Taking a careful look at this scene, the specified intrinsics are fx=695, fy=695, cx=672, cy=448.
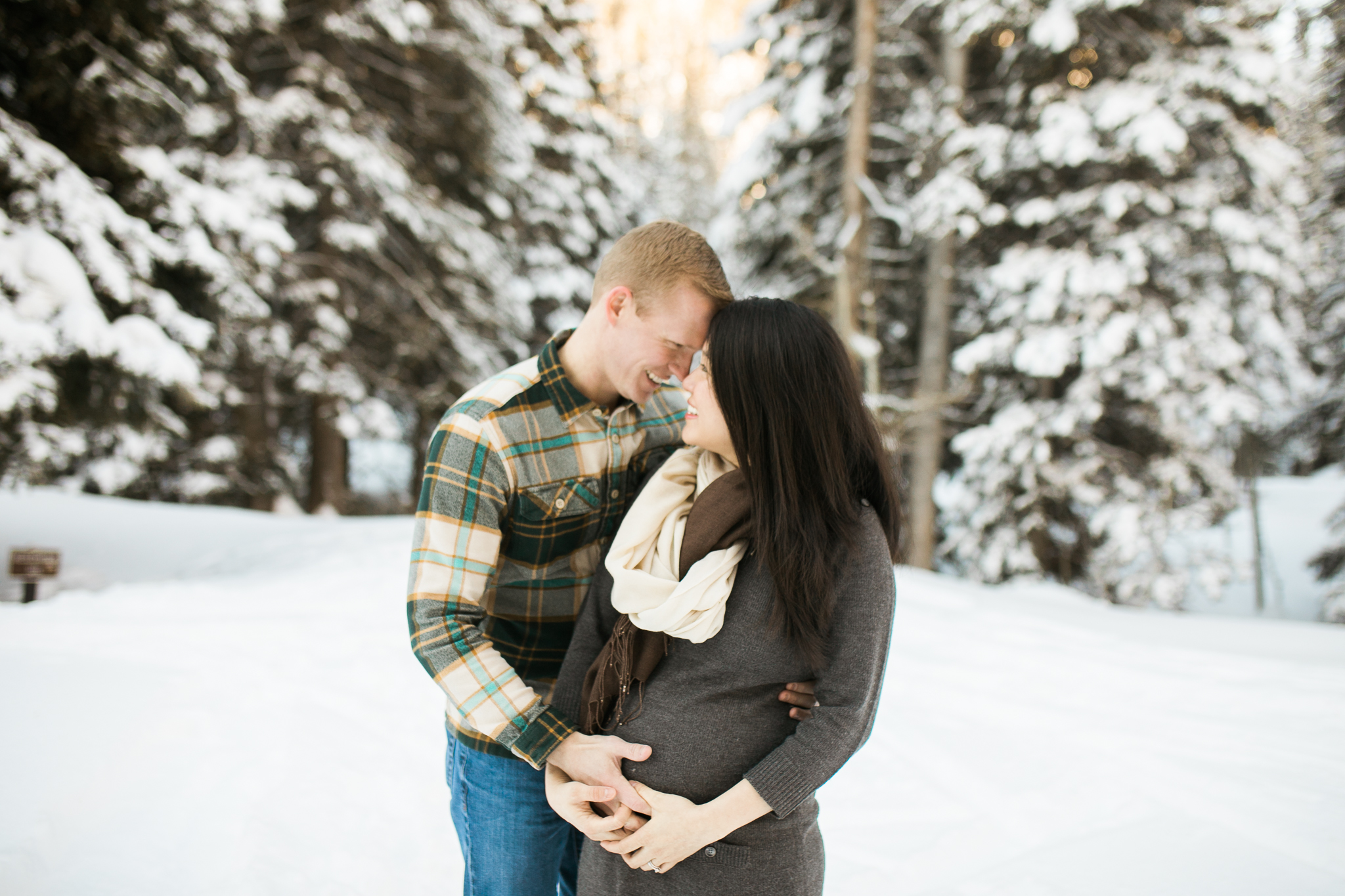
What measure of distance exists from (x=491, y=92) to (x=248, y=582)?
8969 mm

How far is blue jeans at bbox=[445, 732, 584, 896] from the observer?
5.72 feet

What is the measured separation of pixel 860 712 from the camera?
1417 mm

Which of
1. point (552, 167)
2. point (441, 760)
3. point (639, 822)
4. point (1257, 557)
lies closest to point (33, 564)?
point (441, 760)

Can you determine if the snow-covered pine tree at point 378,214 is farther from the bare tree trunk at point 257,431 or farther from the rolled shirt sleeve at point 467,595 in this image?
the rolled shirt sleeve at point 467,595

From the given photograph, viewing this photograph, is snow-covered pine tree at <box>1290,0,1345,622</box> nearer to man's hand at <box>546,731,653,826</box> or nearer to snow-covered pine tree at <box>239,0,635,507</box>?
man's hand at <box>546,731,653,826</box>

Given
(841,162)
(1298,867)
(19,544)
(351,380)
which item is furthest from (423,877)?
(841,162)

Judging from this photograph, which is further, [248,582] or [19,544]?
[19,544]

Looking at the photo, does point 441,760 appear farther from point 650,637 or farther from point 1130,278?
point 1130,278

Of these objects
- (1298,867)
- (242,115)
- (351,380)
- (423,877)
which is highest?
(242,115)

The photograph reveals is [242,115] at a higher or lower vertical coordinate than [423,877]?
higher

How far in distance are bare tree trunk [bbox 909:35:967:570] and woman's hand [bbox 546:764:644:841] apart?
826 cm

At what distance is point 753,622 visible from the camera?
1501mm

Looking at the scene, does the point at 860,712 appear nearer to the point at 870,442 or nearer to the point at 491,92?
the point at 870,442

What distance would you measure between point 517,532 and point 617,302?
0.65m
